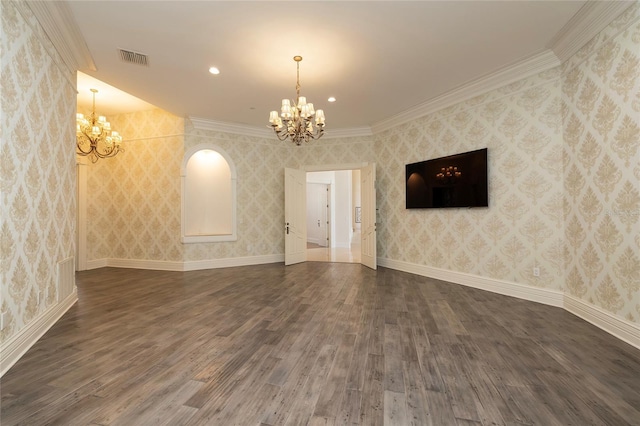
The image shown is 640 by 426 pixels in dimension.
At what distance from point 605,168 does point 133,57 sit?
221 inches

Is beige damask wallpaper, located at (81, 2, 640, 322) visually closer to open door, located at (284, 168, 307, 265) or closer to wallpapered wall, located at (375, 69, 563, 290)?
wallpapered wall, located at (375, 69, 563, 290)

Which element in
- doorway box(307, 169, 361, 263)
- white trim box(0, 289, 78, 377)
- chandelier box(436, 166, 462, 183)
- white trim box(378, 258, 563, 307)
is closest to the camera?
white trim box(0, 289, 78, 377)

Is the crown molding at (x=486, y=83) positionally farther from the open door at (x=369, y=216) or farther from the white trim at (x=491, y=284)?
the white trim at (x=491, y=284)

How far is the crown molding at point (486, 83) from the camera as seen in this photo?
3.64m

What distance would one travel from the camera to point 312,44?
3.35 m

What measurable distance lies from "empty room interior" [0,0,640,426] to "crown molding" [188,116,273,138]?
3.8 inches

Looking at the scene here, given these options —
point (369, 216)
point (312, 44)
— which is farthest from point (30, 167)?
point (369, 216)

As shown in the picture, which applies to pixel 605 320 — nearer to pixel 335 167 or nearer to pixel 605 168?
pixel 605 168

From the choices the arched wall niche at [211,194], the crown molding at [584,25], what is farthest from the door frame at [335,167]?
the crown molding at [584,25]

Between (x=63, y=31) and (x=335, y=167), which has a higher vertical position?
(x=63, y=31)

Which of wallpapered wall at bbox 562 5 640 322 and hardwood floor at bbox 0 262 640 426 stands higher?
wallpapered wall at bbox 562 5 640 322

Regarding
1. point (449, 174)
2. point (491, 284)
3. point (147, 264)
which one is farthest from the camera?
point (147, 264)

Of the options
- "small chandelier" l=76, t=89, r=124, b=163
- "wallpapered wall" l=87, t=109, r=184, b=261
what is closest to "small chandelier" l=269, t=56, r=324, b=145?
"wallpapered wall" l=87, t=109, r=184, b=261

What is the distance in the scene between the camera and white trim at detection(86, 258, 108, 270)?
6128 millimetres
